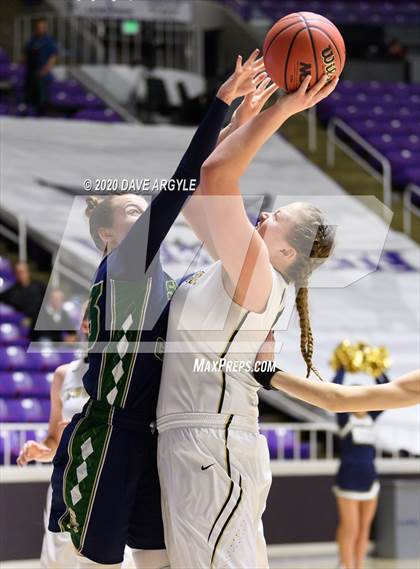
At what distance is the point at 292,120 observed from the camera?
41.7ft

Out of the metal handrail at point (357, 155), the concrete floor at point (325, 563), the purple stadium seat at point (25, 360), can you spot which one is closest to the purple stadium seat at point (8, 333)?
the purple stadium seat at point (25, 360)

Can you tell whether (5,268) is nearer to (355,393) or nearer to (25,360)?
(25,360)

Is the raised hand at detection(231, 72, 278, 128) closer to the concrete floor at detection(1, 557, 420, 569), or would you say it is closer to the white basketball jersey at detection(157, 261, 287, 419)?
the white basketball jersey at detection(157, 261, 287, 419)

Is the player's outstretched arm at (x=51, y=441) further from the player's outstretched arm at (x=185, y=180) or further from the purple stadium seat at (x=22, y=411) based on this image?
the purple stadium seat at (x=22, y=411)

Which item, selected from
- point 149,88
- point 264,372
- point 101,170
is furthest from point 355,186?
point 264,372

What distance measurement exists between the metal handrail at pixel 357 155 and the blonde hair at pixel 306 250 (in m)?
7.78

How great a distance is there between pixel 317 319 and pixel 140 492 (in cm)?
627

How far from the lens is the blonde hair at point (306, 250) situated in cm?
334

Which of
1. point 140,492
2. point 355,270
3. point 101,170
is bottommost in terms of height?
point 101,170

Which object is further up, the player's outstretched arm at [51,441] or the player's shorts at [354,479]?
the player's outstretched arm at [51,441]

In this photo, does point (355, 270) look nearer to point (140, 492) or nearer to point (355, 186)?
point (140, 492)

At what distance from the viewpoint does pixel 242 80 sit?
3264 mm

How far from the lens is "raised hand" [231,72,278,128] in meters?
3.47

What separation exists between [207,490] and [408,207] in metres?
8.07
